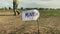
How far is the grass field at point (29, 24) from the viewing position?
40.3 inches

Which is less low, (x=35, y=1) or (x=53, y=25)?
(x=35, y=1)

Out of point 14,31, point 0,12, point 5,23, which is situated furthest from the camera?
point 0,12

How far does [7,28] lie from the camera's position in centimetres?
106

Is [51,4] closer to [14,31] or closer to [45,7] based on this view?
[45,7]

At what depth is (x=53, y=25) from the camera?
3.59 feet

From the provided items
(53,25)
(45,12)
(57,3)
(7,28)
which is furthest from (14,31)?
Answer: (57,3)

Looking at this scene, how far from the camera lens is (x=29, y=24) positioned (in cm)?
112

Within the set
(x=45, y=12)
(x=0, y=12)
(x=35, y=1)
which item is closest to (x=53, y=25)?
(x=45, y=12)

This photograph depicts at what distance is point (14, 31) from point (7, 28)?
69 millimetres

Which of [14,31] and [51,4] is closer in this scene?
[14,31]

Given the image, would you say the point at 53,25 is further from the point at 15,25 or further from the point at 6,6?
the point at 6,6

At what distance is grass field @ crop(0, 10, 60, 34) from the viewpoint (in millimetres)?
1022

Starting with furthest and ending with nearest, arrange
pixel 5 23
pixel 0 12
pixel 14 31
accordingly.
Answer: pixel 0 12 → pixel 5 23 → pixel 14 31

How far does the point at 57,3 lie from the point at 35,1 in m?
0.18
